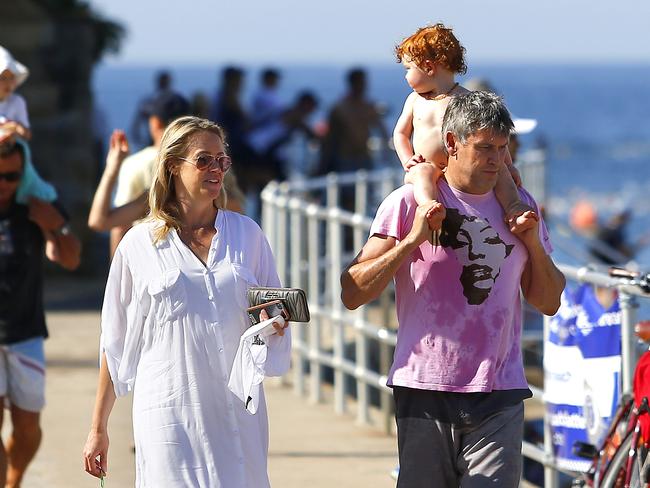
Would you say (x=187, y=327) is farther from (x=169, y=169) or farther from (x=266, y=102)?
(x=266, y=102)

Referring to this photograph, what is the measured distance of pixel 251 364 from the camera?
453cm

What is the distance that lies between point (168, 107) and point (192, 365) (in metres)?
3.26

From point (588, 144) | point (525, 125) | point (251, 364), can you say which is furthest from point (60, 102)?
point (588, 144)

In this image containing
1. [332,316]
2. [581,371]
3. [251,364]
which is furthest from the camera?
[332,316]

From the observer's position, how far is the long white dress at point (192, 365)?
4.57 metres

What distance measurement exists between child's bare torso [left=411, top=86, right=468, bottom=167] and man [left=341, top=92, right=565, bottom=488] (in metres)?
0.13

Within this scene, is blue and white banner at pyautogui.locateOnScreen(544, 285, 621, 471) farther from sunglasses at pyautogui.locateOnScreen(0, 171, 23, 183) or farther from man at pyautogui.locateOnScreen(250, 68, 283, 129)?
man at pyautogui.locateOnScreen(250, 68, 283, 129)

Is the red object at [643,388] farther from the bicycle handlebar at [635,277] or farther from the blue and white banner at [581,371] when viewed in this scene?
the blue and white banner at [581,371]

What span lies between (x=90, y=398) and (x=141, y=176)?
120 inches

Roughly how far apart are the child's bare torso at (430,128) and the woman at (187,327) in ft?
1.93

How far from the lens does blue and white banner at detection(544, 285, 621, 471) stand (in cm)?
620

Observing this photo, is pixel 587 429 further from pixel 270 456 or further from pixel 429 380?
pixel 270 456

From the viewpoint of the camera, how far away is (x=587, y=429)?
6367 mm

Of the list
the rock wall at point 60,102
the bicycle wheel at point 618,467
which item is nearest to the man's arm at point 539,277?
the bicycle wheel at point 618,467
